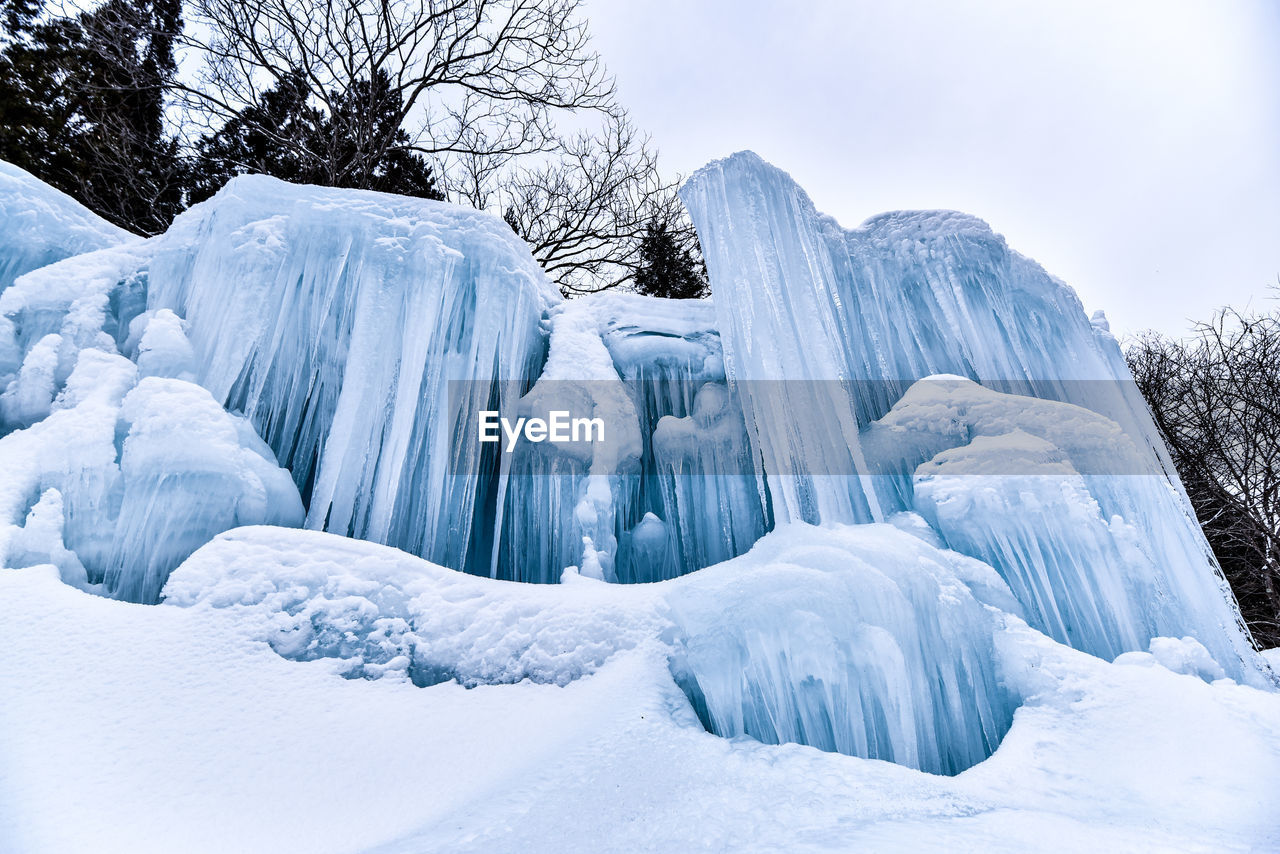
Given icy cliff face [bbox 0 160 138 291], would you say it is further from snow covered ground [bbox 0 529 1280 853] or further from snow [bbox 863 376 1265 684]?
snow [bbox 863 376 1265 684]

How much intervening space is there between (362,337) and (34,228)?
8.07 ft

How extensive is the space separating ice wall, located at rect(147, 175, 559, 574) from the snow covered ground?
1450mm

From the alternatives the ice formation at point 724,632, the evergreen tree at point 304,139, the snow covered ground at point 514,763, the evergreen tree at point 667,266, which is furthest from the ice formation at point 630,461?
the evergreen tree at point 667,266

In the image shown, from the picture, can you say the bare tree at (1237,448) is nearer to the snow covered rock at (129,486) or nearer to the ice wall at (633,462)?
the ice wall at (633,462)

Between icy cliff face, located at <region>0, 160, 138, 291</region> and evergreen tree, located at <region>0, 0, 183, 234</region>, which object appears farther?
evergreen tree, located at <region>0, 0, 183, 234</region>

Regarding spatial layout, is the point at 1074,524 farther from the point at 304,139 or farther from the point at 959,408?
the point at 304,139

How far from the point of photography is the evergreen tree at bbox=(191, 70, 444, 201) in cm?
830

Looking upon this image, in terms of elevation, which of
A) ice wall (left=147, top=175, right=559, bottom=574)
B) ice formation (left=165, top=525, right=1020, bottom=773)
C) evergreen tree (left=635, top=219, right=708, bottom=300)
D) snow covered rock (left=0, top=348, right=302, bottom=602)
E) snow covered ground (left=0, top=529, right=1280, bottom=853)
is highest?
evergreen tree (left=635, top=219, right=708, bottom=300)

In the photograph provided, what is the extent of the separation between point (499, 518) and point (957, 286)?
4.01 metres

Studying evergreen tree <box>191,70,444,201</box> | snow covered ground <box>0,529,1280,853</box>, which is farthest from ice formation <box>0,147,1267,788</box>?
evergreen tree <box>191,70,444,201</box>

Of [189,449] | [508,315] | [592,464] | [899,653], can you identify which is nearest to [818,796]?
[899,653]

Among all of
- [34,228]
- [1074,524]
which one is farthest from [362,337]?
[1074,524]

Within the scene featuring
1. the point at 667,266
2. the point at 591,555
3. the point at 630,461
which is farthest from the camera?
the point at 667,266

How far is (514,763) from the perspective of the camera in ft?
6.04
